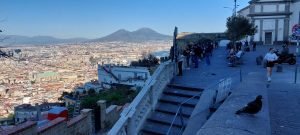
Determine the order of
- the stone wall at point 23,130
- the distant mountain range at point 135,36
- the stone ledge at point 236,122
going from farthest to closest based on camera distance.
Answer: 1. the distant mountain range at point 135,36
2. the stone wall at point 23,130
3. the stone ledge at point 236,122

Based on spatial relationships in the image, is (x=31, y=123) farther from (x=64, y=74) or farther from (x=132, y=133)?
(x=64, y=74)

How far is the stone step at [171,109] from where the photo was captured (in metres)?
9.91

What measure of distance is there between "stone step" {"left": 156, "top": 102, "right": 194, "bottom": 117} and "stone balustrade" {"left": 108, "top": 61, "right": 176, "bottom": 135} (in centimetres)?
25

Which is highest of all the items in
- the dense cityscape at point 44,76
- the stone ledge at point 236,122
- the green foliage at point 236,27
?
the green foliage at point 236,27

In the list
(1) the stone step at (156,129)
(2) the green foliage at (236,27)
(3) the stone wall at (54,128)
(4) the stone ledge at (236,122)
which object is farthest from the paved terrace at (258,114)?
(2) the green foliage at (236,27)

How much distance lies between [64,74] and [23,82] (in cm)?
2081

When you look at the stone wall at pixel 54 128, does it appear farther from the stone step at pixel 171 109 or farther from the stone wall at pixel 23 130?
the stone step at pixel 171 109

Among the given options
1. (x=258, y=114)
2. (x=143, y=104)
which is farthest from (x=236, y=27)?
(x=258, y=114)

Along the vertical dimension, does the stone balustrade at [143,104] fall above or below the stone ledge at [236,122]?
below

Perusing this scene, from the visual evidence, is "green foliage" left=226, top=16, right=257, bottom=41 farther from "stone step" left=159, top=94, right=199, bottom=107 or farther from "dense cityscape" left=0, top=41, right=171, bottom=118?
"stone step" left=159, top=94, right=199, bottom=107

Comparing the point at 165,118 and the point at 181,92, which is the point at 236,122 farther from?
the point at 181,92

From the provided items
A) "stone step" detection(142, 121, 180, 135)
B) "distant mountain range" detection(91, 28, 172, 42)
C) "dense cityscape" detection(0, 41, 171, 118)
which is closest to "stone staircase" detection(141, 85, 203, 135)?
"stone step" detection(142, 121, 180, 135)

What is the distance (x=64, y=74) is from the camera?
242ft

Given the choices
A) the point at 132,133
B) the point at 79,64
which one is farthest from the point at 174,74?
the point at 79,64
